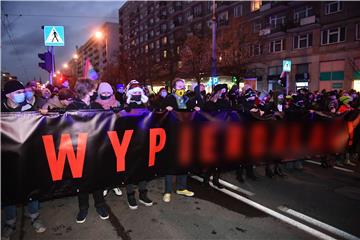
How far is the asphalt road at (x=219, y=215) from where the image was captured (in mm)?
4207

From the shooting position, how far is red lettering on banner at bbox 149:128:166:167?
4.98m

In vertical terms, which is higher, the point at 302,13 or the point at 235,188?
the point at 302,13

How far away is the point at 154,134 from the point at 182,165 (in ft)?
2.56

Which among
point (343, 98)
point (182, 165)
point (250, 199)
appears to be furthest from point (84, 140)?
point (343, 98)

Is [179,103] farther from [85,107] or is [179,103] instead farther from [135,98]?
[85,107]

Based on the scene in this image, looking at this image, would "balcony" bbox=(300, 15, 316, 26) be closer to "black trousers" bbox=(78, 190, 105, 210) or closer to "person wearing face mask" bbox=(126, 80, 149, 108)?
"person wearing face mask" bbox=(126, 80, 149, 108)

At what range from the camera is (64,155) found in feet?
13.7

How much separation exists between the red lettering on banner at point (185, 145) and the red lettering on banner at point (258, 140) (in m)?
1.36

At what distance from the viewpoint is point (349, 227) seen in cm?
441

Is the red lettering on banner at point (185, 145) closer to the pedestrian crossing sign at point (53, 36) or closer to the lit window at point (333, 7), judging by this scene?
the pedestrian crossing sign at point (53, 36)

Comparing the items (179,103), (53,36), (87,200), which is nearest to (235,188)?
(179,103)

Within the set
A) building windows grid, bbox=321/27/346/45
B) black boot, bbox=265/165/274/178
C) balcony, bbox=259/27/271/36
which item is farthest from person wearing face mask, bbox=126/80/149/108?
balcony, bbox=259/27/271/36

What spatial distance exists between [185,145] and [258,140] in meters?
1.62

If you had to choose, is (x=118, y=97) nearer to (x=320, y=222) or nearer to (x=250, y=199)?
(x=250, y=199)
